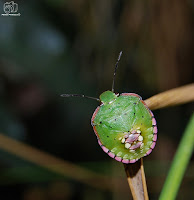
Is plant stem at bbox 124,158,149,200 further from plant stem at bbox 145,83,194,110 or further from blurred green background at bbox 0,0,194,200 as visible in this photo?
blurred green background at bbox 0,0,194,200

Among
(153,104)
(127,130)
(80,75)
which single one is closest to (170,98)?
(153,104)

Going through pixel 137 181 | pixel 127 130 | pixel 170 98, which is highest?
pixel 170 98

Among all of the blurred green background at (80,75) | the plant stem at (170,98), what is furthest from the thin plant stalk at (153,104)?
the blurred green background at (80,75)

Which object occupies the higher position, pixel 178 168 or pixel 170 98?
pixel 170 98

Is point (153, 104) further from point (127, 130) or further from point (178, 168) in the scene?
point (178, 168)

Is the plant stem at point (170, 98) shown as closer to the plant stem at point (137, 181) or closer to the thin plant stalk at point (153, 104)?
the thin plant stalk at point (153, 104)

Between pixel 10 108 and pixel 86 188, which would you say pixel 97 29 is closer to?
pixel 10 108
